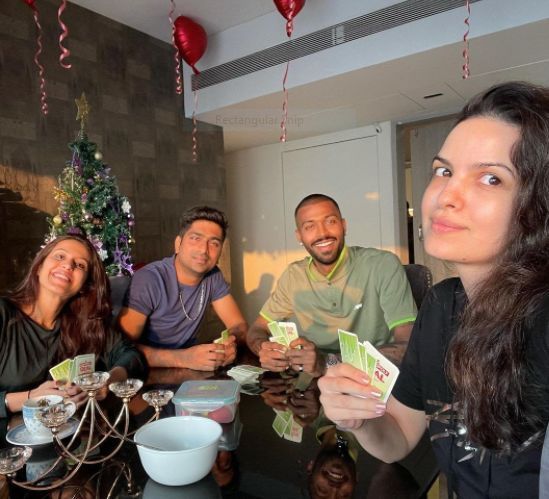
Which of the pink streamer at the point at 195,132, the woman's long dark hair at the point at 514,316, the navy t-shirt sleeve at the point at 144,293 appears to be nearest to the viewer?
the woman's long dark hair at the point at 514,316

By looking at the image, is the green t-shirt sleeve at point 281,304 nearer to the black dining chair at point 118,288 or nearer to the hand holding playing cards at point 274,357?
the hand holding playing cards at point 274,357

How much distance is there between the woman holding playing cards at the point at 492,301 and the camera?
0.68m

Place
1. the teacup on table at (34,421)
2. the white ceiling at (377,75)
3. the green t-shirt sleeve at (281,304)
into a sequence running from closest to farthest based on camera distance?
the teacup on table at (34,421) < the green t-shirt sleeve at (281,304) < the white ceiling at (377,75)

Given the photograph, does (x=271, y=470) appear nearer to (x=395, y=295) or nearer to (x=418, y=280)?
(x=395, y=295)

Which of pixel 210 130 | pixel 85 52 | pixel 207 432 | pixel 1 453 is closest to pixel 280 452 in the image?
pixel 207 432

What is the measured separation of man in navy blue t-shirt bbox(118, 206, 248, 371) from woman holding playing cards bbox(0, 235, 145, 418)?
1.00 ft

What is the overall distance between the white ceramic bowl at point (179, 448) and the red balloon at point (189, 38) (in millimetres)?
3248

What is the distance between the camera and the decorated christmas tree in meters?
2.91

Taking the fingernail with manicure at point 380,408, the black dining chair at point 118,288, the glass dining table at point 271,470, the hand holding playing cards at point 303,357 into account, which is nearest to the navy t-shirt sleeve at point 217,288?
the black dining chair at point 118,288

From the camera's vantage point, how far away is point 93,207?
2924 millimetres

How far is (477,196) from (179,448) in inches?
29.8

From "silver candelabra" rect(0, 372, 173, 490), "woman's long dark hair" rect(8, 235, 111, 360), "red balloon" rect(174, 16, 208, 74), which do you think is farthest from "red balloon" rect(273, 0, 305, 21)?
"silver candelabra" rect(0, 372, 173, 490)

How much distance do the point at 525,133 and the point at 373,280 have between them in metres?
1.35

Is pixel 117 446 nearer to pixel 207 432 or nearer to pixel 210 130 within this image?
pixel 207 432
